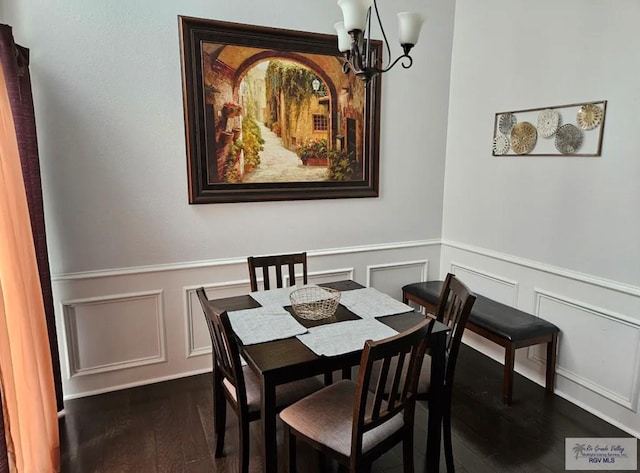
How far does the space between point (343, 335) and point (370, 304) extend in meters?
0.43

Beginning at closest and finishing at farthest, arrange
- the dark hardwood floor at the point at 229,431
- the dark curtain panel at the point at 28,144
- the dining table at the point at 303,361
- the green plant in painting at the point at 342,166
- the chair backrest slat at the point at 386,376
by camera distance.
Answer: the chair backrest slat at the point at 386,376, the dining table at the point at 303,361, the dark curtain panel at the point at 28,144, the dark hardwood floor at the point at 229,431, the green plant in painting at the point at 342,166

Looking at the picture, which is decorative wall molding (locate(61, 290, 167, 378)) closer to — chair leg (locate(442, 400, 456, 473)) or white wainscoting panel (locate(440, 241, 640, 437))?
chair leg (locate(442, 400, 456, 473))

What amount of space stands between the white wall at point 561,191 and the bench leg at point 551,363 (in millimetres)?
47

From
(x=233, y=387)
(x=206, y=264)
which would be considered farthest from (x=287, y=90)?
(x=233, y=387)

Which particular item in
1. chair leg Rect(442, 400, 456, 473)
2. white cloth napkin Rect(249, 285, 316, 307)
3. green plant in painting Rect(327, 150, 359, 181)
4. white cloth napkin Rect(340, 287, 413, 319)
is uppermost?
green plant in painting Rect(327, 150, 359, 181)

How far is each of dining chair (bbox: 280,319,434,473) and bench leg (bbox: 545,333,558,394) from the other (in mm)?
1418

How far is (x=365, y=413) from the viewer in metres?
1.71

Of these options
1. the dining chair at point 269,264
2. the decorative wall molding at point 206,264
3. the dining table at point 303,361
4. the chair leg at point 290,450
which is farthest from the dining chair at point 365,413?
the decorative wall molding at point 206,264

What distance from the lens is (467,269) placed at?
138 inches

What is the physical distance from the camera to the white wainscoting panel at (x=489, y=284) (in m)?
3.11

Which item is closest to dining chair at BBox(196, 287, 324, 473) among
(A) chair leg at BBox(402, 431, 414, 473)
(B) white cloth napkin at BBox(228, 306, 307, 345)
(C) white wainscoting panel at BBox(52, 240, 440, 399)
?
(B) white cloth napkin at BBox(228, 306, 307, 345)

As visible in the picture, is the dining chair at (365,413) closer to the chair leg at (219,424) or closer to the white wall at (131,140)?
the chair leg at (219,424)

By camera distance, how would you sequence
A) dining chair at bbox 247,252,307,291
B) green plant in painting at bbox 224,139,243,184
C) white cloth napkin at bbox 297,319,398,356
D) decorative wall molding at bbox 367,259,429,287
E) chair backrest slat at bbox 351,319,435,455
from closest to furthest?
chair backrest slat at bbox 351,319,435,455 → white cloth napkin at bbox 297,319,398,356 → dining chair at bbox 247,252,307,291 → green plant in painting at bbox 224,139,243,184 → decorative wall molding at bbox 367,259,429,287

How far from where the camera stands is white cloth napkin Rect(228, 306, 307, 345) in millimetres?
1896
